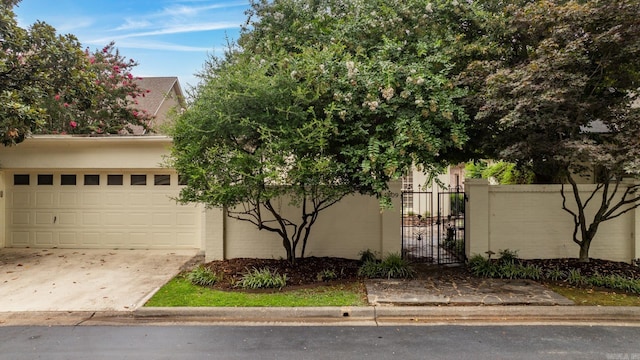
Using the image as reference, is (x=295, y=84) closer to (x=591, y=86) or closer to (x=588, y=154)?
(x=588, y=154)

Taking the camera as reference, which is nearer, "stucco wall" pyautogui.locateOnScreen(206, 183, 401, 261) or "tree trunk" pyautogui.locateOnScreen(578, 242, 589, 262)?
"tree trunk" pyautogui.locateOnScreen(578, 242, 589, 262)

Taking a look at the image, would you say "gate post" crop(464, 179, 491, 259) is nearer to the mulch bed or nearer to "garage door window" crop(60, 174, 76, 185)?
the mulch bed

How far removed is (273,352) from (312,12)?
24.9 feet

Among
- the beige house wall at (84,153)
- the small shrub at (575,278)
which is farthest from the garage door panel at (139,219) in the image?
the small shrub at (575,278)

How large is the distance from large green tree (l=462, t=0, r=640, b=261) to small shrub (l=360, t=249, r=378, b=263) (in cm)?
346

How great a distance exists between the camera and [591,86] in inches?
270

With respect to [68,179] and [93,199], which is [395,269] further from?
[68,179]

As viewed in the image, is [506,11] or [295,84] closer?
[295,84]

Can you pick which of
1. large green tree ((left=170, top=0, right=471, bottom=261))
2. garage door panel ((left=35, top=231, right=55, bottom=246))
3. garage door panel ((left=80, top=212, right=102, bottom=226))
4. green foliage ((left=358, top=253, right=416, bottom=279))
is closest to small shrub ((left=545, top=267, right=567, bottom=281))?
green foliage ((left=358, top=253, right=416, bottom=279))

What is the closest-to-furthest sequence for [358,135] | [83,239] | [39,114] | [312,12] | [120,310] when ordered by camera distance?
[120,310] < [358,135] < [39,114] < [312,12] < [83,239]

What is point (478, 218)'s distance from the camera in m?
8.55

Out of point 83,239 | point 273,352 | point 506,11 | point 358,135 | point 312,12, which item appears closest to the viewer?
point 273,352

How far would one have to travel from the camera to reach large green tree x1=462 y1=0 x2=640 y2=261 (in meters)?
5.98

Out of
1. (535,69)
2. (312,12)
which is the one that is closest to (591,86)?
(535,69)
